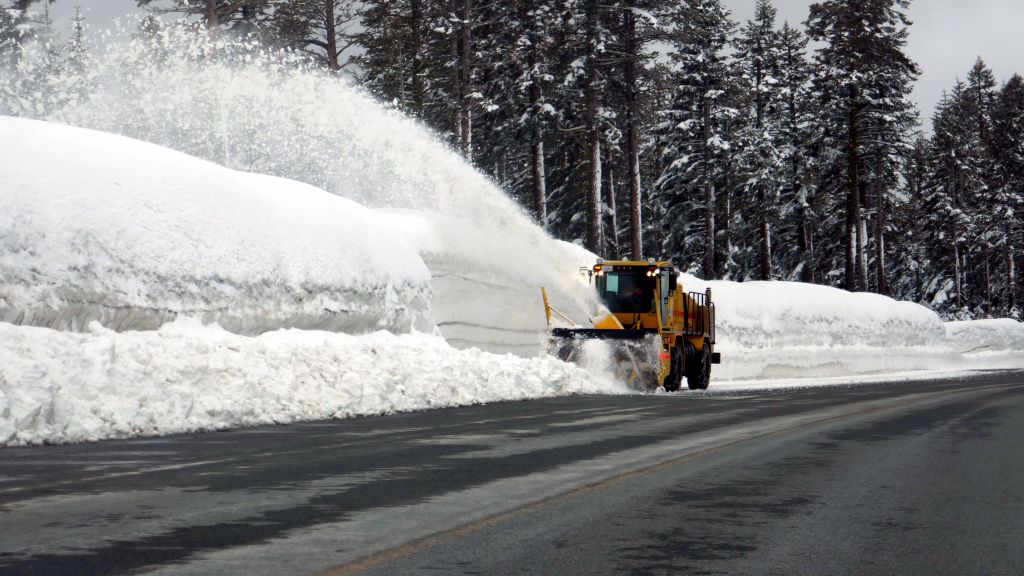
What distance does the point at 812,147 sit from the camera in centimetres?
6775

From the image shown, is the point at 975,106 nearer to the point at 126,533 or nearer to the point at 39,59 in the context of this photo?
the point at 39,59

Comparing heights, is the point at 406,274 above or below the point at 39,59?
below

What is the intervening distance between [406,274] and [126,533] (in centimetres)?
1668

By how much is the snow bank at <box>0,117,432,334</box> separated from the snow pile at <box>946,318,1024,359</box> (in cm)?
3907

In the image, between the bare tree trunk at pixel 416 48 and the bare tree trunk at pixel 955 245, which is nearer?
the bare tree trunk at pixel 416 48

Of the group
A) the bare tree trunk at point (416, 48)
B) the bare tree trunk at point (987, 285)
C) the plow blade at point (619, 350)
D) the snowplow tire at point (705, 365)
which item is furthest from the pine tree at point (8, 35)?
the bare tree trunk at point (987, 285)

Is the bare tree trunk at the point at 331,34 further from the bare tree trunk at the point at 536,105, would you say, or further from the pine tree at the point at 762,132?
the pine tree at the point at 762,132

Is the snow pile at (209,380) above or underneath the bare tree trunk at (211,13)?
underneath

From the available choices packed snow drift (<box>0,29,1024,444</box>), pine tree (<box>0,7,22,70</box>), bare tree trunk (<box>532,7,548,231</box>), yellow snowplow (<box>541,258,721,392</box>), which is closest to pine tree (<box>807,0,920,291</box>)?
bare tree trunk (<box>532,7,548,231</box>)

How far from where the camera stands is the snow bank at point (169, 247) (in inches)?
617

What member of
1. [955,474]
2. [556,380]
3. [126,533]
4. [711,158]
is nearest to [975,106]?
[711,158]

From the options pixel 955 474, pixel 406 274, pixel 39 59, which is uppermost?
pixel 39 59

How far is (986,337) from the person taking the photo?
56219 millimetres

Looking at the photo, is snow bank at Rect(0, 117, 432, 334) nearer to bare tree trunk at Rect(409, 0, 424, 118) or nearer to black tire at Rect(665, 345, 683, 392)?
black tire at Rect(665, 345, 683, 392)
